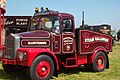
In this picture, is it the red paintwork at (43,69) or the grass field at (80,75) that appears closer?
the red paintwork at (43,69)

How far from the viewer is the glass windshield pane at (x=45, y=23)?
9.57 meters

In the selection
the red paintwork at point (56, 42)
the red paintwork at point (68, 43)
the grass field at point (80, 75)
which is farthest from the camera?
the red paintwork at point (68, 43)

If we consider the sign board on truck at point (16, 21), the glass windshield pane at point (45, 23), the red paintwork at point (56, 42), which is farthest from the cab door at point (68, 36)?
the sign board on truck at point (16, 21)

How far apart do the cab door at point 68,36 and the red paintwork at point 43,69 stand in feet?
3.77

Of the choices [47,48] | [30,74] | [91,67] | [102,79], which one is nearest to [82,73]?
[91,67]

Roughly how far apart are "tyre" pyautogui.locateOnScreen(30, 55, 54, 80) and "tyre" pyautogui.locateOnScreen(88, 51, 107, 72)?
8.13 feet

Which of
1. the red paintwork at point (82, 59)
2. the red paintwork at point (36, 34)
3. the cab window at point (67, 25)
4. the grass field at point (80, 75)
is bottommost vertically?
the grass field at point (80, 75)

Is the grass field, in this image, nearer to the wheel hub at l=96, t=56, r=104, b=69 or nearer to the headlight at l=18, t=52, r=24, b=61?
the wheel hub at l=96, t=56, r=104, b=69

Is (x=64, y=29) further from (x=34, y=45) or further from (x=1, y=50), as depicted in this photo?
(x=1, y=50)

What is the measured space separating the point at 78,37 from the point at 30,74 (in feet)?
8.59

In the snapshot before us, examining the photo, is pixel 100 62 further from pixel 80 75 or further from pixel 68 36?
pixel 68 36

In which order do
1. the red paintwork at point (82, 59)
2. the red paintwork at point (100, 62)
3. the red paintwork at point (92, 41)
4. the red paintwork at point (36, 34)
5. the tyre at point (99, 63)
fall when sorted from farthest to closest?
the red paintwork at point (100, 62), the tyre at point (99, 63), the red paintwork at point (82, 59), the red paintwork at point (92, 41), the red paintwork at point (36, 34)

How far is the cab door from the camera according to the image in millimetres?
9562

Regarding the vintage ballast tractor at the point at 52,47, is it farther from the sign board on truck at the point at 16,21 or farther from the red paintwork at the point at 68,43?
the sign board on truck at the point at 16,21
